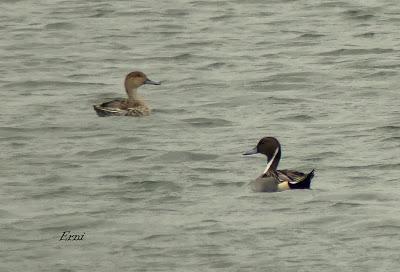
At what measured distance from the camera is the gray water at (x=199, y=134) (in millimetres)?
15836

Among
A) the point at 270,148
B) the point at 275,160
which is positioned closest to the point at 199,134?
the point at 270,148

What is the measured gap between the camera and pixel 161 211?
17125mm

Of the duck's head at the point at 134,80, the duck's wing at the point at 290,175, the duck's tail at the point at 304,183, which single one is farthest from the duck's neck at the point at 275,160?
the duck's head at the point at 134,80

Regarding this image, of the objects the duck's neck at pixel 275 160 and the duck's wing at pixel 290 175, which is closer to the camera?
the duck's wing at pixel 290 175

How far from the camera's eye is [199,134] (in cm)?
2142

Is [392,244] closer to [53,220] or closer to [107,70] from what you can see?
[53,220]

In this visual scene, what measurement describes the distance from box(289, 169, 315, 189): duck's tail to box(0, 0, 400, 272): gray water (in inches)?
4.0

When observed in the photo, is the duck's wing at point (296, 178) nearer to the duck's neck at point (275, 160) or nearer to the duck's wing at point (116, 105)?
the duck's neck at point (275, 160)

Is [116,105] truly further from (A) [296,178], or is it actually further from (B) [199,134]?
(A) [296,178]

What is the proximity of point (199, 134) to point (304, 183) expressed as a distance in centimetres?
392

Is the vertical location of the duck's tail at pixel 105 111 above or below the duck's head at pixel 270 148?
below

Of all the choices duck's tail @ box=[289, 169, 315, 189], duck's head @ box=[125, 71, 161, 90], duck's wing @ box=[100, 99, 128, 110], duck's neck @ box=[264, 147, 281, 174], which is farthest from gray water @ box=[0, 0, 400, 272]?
duck's head @ box=[125, 71, 161, 90]

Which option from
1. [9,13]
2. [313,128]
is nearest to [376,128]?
[313,128]

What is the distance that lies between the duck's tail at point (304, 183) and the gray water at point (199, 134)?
103 millimetres
